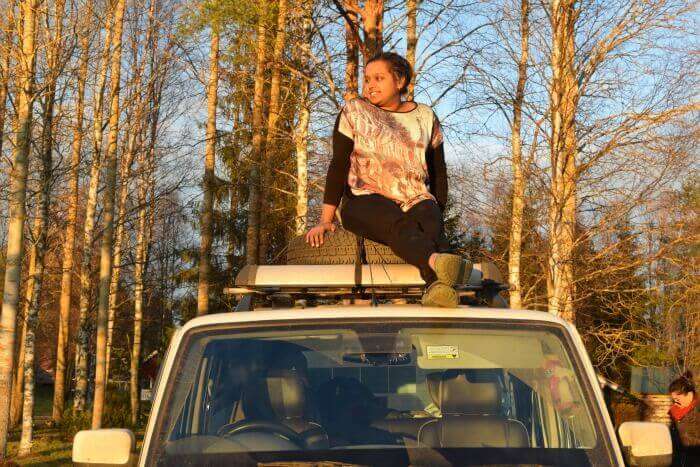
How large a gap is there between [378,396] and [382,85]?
1.79 meters

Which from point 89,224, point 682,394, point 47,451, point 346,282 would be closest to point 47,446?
point 47,451

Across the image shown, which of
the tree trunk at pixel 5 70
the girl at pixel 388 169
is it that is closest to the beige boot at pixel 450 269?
the girl at pixel 388 169

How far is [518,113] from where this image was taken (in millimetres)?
21000

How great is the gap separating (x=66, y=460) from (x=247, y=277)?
16580 mm

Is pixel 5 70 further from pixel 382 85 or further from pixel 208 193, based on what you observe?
pixel 382 85

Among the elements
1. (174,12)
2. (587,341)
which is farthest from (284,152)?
(587,341)

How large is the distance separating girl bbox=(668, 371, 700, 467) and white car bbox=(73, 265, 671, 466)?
8160mm

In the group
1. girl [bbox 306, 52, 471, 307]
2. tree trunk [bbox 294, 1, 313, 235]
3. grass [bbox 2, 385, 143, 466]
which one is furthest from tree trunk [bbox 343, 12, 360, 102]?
girl [bbox 306, 52, 471, 307]

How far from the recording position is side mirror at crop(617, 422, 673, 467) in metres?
3.14

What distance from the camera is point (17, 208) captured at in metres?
17.1

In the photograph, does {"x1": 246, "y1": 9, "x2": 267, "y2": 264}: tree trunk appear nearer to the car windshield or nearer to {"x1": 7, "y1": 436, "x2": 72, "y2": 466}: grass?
{"x1": 7, "y1": 436, "x2": 72, "y2": 466}: grass

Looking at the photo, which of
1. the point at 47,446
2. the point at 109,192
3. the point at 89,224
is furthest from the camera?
the point at 89,224

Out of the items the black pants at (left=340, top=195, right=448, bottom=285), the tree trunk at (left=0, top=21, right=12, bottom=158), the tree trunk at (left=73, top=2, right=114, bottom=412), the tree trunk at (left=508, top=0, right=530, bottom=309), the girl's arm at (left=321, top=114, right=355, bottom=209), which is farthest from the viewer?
the tree trunk at (left=73, top=2, right=114, bottom=412)

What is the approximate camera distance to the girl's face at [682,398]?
37.0 feet
